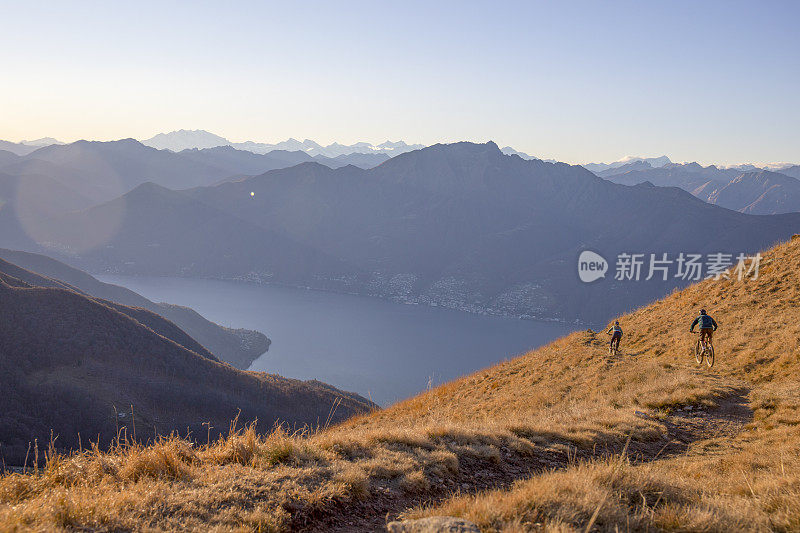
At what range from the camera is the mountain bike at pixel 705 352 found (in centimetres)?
1581

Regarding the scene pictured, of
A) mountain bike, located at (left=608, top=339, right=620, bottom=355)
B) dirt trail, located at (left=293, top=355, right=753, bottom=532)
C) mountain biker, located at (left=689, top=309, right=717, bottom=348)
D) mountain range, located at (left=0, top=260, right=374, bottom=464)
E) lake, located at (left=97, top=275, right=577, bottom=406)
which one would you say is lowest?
lake, located at (left=97, top=275, right=577, bottom=406)

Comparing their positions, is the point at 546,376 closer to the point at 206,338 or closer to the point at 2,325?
the point at 2,325

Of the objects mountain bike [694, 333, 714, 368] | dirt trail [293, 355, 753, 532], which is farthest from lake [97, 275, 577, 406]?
dirt trail [293, 355, 753, 532]

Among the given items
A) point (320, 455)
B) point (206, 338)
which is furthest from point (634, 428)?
point (206, 338)

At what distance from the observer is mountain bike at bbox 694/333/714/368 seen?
51.9 feet

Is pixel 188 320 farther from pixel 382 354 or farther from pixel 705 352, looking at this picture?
pixel 705 352

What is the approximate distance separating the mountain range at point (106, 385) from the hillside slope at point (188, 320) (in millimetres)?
66940

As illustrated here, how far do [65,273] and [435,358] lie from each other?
148759 mm

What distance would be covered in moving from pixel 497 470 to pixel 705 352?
12903 mm

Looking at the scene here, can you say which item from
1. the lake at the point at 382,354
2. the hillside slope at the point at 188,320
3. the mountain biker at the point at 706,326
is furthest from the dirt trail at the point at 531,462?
the hillside slope at the point at 188,320

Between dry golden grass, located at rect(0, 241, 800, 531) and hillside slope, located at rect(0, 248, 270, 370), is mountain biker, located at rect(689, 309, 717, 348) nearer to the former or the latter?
dry golden grass, located at rect(0, 241, 800, 531)

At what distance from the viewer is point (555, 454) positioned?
26.8 ft

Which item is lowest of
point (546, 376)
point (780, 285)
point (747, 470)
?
point (546, 376)

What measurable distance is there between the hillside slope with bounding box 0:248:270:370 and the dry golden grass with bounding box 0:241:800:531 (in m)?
150
